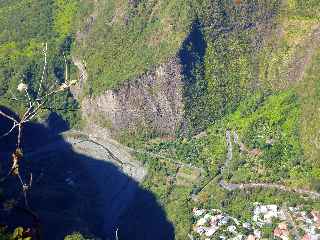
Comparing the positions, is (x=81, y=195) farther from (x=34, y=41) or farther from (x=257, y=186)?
(x=34, y=41)

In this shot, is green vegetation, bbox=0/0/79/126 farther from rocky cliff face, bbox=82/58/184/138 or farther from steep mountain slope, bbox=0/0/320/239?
rocky cliff face, bbox=82/58/184/138

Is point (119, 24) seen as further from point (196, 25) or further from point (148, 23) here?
point (196, 25)

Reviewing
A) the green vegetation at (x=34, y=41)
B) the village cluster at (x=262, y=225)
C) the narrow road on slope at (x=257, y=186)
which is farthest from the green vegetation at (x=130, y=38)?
the village cluster at (x=262, y=225)

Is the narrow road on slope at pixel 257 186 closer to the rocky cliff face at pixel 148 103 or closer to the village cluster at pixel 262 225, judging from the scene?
the village cluster at pixel 262 225

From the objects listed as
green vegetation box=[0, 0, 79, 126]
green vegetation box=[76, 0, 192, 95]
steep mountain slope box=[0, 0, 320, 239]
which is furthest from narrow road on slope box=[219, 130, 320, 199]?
green vegetation box=[0, 0, 79, 126]

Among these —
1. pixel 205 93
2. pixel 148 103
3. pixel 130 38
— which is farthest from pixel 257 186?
pixel 130 38

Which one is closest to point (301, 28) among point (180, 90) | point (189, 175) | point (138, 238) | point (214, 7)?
point (214, 7)
